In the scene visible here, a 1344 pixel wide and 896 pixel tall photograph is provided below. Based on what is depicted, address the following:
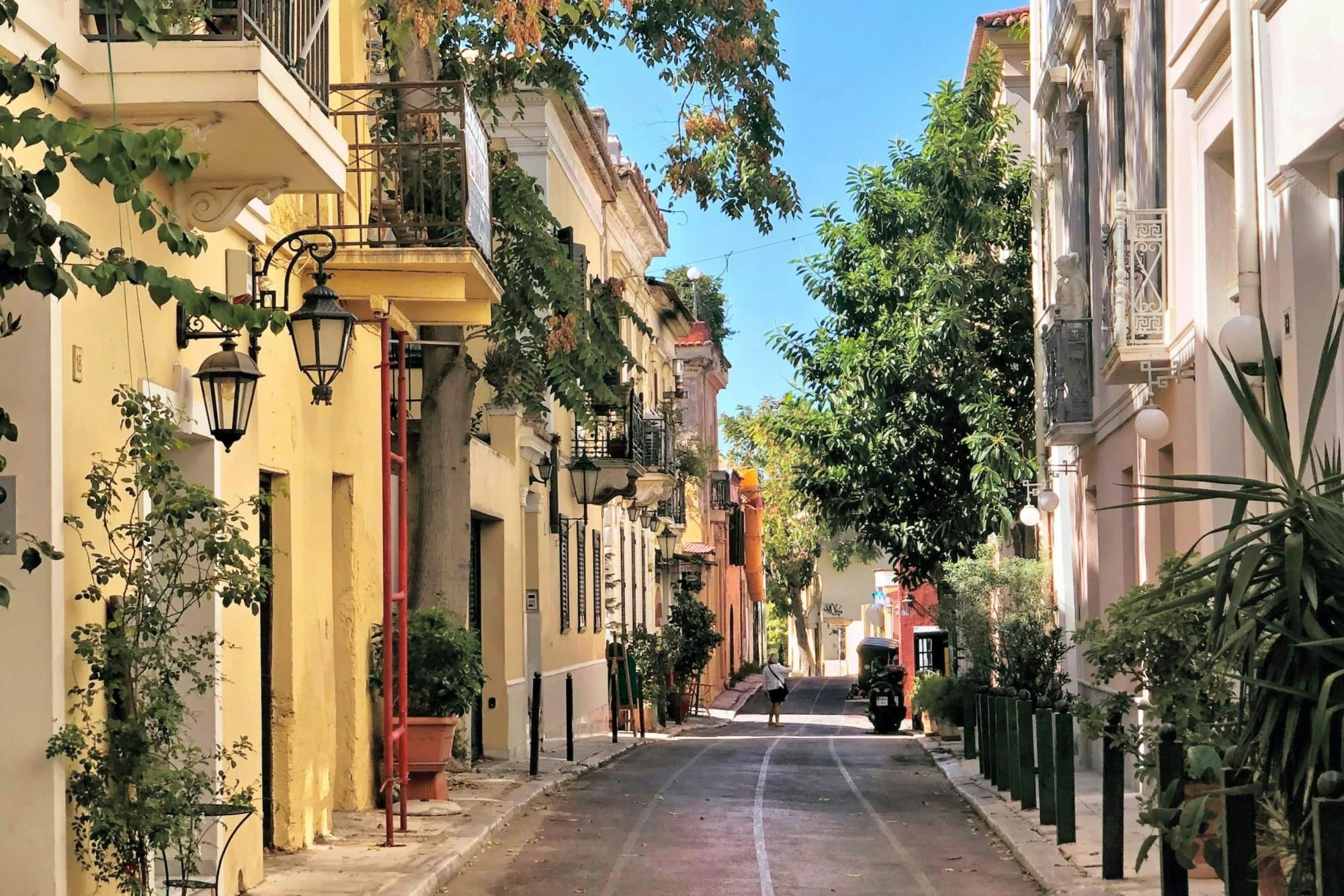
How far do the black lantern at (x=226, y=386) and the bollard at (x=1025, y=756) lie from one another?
7772 millimetres

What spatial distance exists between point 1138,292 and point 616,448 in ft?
52.8

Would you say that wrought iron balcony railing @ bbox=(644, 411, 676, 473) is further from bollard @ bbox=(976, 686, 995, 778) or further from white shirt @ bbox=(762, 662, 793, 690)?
bollard @ bbox=(976, 686, 995, 778)

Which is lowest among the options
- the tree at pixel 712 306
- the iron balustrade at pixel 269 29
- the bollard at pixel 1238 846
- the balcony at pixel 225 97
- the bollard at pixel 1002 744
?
the bollard at pixel 1002 744

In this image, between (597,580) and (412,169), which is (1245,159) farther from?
(597,580)

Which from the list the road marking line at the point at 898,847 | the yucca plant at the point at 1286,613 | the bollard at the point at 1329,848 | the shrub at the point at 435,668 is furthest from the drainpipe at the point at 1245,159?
the shrub at the point at 435,668

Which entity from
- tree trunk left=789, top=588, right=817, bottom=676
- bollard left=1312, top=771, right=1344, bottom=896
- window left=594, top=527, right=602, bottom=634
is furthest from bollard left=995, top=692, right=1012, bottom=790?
tree trunk left=789, top=588, right=817, bottom=676

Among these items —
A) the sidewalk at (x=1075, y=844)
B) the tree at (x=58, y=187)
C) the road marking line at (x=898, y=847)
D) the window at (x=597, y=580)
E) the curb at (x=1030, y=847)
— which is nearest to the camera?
the tree at (x=58, y=187)

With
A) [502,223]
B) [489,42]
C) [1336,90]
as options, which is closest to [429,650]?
[502,223]

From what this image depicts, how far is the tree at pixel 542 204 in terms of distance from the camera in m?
16.1

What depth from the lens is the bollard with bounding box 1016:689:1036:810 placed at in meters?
15.1

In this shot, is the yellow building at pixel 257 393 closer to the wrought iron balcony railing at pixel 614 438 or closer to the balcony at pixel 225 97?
the balcony at pixel 225 97

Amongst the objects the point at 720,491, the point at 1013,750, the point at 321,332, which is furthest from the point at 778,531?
the point at 321,332

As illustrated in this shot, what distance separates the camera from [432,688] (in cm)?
1659

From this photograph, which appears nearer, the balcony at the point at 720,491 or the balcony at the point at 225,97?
the balcony at the point at 225,97
